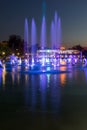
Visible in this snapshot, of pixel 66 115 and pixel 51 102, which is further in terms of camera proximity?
pixel 51 102

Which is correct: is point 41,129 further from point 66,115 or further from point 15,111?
point 15,111

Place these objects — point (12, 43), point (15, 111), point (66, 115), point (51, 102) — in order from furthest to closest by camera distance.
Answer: point (12, 43) < point (51, 102) < point (15, 111) < point (66, 115)

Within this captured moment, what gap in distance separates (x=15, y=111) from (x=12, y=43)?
10635 centimetres

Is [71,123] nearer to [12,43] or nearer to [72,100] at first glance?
[72,100]

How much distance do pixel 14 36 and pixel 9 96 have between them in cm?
10458

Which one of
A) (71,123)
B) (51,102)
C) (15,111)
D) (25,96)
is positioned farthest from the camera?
(25,96)

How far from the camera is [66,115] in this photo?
884 cm

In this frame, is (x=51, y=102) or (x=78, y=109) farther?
(x=51, y=102)

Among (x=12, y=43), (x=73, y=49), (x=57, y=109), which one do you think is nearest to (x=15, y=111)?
(x=57, y=109)

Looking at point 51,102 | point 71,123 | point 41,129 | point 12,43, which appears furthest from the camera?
point 12,43

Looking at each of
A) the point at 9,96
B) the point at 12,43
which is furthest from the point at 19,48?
the point at 9,96

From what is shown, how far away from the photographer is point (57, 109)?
32.2 feet

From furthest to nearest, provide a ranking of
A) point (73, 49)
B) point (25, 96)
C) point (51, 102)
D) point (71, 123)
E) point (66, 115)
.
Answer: point (73, 49) < point (25, 96) < point (51, 102) < point (66, 115) < point (71, 123)

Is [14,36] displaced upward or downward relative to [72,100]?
upward
